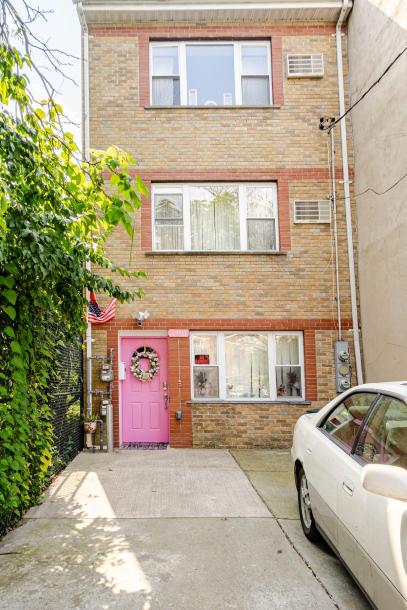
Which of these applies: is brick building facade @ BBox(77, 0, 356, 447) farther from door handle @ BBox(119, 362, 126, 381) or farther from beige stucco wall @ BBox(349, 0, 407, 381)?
beige stucco wall @ BBox(349, 0, 407, 381)

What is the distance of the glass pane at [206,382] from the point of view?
8.89m

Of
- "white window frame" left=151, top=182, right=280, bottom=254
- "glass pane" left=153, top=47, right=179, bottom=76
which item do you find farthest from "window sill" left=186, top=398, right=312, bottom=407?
"glass pane" left=153, top=47, right=179, bottom=76

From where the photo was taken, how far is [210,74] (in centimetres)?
954

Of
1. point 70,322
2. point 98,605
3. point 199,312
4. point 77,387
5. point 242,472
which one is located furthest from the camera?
point 199,312

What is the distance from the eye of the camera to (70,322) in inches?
213

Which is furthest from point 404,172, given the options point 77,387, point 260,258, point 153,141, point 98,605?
point 98,605

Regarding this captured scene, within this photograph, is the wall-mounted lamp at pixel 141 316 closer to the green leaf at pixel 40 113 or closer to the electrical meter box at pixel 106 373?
the electrical meter box at pixel 106 373

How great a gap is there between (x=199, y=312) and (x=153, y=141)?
11.4 feet

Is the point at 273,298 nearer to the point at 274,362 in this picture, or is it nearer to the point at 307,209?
the point at 274,362

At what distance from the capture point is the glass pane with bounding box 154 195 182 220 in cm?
922

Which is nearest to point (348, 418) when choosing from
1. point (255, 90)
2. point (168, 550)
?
point (168, 550)

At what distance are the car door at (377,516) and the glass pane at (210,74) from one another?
7853mm

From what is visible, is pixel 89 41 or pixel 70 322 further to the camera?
pixel 89 41

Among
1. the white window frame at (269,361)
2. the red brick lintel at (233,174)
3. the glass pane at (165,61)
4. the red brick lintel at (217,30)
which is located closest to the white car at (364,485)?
the white window frame at (269,361)
